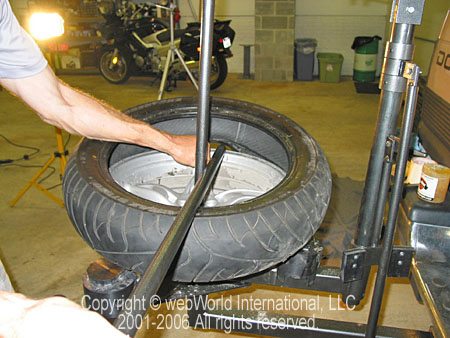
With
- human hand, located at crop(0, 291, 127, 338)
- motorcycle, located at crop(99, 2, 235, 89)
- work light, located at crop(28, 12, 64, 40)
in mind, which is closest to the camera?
human hand, located at crop(0, 291, 127, 338)

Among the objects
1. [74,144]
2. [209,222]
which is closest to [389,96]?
[209,222]

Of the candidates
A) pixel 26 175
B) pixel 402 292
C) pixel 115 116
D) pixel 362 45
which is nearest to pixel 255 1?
pixel 362 45

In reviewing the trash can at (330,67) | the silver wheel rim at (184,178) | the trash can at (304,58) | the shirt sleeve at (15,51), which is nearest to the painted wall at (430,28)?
the trash can at (330,67)

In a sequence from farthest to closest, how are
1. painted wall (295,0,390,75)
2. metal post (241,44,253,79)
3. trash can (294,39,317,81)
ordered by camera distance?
metal post (241,44,253,79)
painted wall (295,0,390,75)
trash can (294,39,317,81)

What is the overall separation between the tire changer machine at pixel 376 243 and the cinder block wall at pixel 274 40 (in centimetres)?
573

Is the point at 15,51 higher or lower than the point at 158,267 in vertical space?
higher

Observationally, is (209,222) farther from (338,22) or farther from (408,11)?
(338,22)

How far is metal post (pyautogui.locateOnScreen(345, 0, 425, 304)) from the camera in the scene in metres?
1.01

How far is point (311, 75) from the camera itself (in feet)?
22.5

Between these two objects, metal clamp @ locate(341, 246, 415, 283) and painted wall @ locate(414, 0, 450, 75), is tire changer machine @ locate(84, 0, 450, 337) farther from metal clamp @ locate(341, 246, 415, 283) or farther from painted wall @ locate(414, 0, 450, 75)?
painted wall @ locate(414, 0, 450, 75)

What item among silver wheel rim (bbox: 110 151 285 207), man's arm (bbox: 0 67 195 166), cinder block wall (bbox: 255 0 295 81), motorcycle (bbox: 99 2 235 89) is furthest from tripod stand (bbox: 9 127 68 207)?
cinder block wall (bbox: 255 0 295 81)

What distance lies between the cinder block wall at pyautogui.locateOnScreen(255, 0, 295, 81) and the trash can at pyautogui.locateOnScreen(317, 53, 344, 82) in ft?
1.49

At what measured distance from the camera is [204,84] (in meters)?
1.01

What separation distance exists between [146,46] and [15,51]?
5.22m
